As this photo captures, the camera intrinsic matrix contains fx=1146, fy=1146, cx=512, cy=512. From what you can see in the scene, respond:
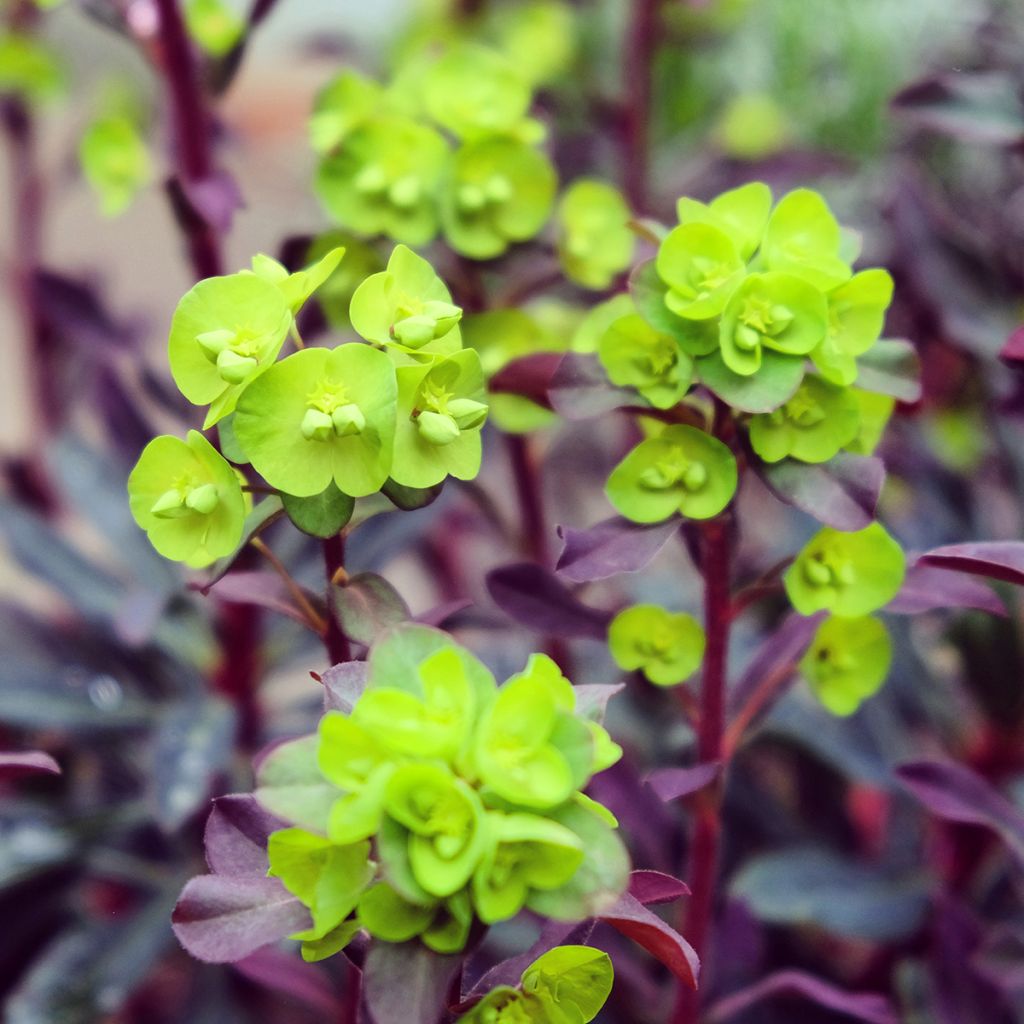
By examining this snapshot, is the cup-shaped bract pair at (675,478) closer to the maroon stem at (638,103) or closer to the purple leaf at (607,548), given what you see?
the purple leaf at (607,548)

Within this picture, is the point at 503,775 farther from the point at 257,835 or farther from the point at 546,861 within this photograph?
the point at 257,835

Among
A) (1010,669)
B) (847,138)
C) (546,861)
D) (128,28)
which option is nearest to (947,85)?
(1010,669)

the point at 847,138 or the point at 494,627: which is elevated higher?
the point at 494,627

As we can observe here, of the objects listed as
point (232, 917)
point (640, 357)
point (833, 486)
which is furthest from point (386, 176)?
point (232, 917)

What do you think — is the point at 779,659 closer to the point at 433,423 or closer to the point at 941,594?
the point at 941,594

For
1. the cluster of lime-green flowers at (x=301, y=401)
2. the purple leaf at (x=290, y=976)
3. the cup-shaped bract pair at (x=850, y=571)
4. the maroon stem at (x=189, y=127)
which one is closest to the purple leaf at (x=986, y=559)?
the cup-shaped bract pair at (x=850, y=571)

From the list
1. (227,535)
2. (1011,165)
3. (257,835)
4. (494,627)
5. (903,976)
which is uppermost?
(227,535)

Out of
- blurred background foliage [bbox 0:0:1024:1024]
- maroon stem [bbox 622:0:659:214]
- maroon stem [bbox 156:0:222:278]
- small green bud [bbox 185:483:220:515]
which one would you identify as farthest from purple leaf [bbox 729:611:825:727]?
maroon stem [bbox 622:0:659:214]

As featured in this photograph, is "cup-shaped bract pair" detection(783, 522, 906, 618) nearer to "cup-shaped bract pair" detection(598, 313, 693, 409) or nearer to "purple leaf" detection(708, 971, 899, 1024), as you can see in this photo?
"cup-shaped bract pair" detection(598, 313, 693, 409)
